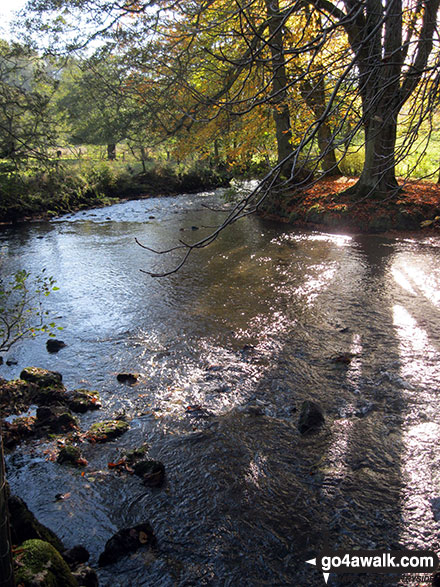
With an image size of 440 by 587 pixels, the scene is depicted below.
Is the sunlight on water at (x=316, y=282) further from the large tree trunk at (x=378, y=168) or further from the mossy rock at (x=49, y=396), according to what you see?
the mossy rock at (x=49, y=396)

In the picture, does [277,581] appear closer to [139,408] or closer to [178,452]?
[178,452]

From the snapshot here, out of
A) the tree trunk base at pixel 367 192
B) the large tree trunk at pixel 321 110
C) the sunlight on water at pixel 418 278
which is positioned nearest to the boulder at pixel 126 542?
the large tree trunk at pixel 321 110

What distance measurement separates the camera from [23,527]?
9.31 feet


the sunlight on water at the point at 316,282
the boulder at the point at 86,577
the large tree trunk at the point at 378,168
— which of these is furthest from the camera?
the large tree trunk at the point at 378,168

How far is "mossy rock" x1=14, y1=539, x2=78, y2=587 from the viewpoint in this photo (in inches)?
90.5

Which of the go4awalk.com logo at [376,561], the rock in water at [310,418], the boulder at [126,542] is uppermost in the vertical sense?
the rock in water at [310,418]

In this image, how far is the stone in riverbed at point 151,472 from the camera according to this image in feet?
12.4

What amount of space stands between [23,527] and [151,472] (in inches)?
49.0

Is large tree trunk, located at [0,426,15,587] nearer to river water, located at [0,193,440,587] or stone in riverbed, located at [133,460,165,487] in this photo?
river water, located at [0,193,440,587]

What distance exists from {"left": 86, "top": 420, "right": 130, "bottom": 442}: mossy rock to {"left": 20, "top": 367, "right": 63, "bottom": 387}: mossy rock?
111 centimetres

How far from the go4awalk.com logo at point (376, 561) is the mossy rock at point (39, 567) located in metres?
1.67

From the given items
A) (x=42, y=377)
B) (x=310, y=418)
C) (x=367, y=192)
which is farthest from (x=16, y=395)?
(x=367, y=192)

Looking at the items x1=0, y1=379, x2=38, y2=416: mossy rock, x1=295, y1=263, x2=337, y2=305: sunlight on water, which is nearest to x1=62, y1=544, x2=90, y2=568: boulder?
x1=0, y1=379, x2=38, y2=416: mossy rock

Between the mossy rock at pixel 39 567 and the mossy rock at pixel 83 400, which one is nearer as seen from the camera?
the mossy rock at pixel 39 567
